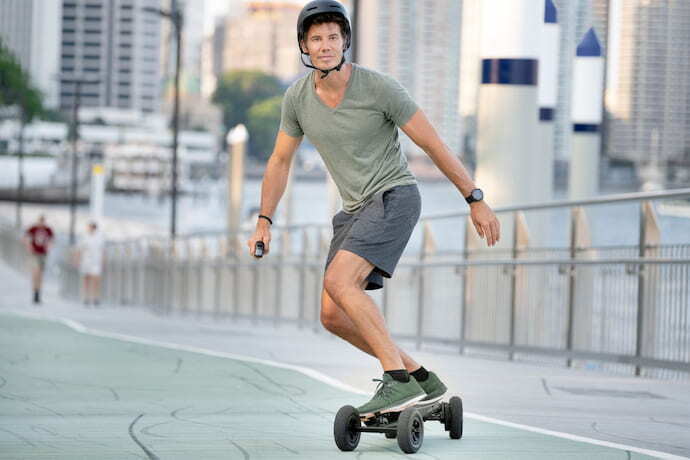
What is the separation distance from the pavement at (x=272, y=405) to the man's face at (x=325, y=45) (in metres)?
1.42

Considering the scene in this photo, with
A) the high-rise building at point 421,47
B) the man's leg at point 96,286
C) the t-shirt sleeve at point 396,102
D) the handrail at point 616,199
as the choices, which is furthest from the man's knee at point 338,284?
the high-rise building at point 421,47

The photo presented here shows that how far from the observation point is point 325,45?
18.7 feet

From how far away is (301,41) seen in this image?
5805 mm

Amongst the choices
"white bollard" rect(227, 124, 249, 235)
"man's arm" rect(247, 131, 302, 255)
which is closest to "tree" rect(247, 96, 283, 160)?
"white bollard" rect(227, 124, 249, 235)

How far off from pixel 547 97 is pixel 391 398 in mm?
16210

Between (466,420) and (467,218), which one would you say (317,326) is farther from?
(466,420)

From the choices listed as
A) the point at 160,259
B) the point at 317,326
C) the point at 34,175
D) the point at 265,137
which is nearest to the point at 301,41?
the point at 317,326

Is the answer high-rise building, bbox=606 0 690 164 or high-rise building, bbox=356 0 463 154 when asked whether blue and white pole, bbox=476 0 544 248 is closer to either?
high-rise building, bbox=606 0 690 164

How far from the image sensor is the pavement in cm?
572

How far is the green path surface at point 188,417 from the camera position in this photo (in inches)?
220

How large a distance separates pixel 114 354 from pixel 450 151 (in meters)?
5.62

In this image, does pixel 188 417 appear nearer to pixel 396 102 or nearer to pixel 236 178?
pixel 396 102

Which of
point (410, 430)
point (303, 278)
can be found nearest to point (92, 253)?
point (303, 278)

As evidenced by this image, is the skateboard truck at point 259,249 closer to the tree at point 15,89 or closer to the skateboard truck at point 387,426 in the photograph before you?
the skateboard truck at point 387,426
